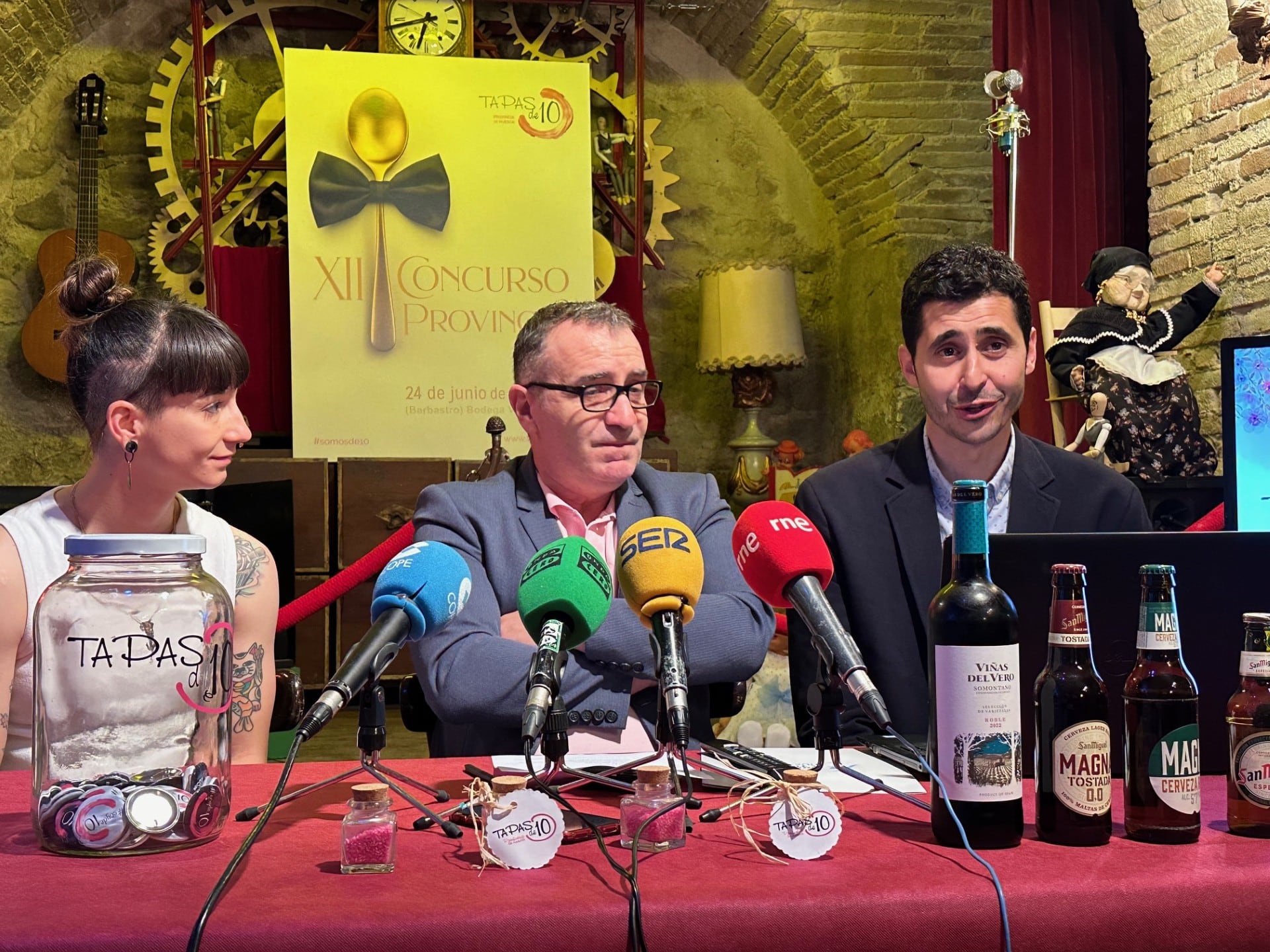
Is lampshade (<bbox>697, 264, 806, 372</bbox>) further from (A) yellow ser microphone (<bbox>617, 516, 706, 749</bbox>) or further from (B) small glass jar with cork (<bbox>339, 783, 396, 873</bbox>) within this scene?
(B) small glass jar with cork (<bbox>339, 783, 396, 873</bbox>)

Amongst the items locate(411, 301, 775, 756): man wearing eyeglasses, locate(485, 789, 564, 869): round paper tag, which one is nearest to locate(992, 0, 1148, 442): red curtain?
locate(411, 301, 775, 756): man wearing eyeglasses

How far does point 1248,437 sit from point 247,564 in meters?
1.84

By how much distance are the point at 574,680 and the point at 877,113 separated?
5063 millimetres

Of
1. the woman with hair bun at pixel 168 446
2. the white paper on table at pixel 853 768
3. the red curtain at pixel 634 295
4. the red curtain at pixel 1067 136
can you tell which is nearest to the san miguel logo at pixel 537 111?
the red curtain at pixel 634 295

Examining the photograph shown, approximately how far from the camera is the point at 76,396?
2.11 meters

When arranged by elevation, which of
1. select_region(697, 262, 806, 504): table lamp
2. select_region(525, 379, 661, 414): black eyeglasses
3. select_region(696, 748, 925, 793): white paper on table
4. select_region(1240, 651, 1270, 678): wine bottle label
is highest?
select_region(697, 262, 806, 504): table lamp

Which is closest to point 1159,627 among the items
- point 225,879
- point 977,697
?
point 977,697

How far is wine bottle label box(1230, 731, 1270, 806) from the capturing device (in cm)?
113

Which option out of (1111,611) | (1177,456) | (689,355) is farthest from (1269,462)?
(689,355)

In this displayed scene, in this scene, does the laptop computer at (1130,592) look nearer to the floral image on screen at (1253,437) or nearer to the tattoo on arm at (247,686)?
the tattoo on arm at (247,686)

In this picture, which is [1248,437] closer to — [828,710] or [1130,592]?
[1130,592]

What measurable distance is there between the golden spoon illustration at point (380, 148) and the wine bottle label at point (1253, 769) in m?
5.16

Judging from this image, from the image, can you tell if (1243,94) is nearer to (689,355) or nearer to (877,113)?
(877,113)

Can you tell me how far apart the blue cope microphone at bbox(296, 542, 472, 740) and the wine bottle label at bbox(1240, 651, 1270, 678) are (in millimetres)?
690
